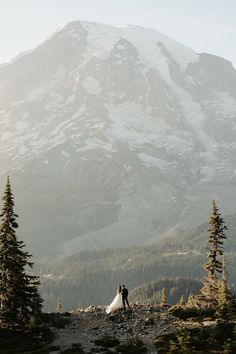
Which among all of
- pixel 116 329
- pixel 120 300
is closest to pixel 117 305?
pixel 120 300

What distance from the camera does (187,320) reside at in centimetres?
5384

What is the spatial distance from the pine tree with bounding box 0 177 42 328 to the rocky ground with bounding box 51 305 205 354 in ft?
12.8

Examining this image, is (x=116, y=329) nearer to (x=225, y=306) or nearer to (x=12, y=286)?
(x=225, y=306)

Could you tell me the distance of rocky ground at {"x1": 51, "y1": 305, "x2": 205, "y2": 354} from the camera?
47406mm

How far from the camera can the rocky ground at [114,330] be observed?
47.4 meters

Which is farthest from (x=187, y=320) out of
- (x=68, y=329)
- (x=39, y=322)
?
(x=39, y=322)

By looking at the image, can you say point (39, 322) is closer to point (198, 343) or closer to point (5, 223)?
point (5, 223)

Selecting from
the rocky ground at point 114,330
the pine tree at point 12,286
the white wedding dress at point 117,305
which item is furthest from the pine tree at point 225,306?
the pine tree at point 12,286

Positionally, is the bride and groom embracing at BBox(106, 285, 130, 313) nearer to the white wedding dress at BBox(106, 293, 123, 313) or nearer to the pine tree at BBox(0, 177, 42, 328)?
the white wedding dress at BBox(106, 293, 123, 313)

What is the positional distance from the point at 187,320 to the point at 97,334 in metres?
9.41

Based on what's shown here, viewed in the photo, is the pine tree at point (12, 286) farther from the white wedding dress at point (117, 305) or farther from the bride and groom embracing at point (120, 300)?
the bride and groom embracing at point (120, 300)

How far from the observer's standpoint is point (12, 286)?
5578 centimetres

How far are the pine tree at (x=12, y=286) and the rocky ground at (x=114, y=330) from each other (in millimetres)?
3896

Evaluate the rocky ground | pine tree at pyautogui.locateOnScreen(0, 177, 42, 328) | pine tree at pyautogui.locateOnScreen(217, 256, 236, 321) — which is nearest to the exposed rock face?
the rocky ground
